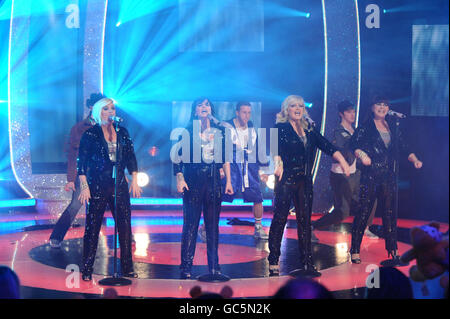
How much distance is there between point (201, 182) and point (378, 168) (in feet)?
6.38

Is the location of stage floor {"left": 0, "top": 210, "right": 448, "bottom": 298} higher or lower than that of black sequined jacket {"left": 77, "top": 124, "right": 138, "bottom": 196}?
lower

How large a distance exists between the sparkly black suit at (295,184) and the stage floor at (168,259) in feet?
1.12

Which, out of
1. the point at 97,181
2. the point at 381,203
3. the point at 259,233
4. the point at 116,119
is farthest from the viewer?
the point at 259,233

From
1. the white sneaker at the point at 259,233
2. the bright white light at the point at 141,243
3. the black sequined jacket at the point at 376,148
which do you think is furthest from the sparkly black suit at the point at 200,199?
the white sneaker at the point at 259,233

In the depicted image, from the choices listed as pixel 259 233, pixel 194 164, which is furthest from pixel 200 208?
pixel 259 233

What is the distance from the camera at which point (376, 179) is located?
21.6 feet

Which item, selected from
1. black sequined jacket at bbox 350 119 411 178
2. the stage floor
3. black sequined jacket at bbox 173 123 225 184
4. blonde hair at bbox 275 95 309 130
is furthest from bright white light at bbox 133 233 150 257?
black sequined jacket at bbox 350 119 411 178

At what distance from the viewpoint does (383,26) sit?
9781 mm

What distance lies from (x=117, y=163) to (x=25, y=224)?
438cm

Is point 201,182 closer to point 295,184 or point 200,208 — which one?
point 200,208

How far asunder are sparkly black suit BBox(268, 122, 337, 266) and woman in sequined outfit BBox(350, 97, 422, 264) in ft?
2.15

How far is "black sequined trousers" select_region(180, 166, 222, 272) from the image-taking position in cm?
589

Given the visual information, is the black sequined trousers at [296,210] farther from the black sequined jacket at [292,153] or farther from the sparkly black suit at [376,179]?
the sparkly black suit at [376,179]

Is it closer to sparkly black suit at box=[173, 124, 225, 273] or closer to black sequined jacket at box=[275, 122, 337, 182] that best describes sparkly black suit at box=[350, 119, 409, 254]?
black sequined jacket at box=[275, 122, 337, 182]
